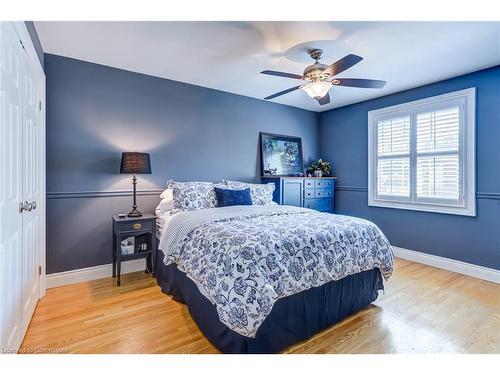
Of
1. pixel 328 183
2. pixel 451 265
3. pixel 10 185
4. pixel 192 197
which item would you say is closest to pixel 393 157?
pixel 328 183

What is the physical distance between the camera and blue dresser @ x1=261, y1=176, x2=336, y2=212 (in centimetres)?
398

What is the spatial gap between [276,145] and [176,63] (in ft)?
6.90

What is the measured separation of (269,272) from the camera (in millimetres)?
1651

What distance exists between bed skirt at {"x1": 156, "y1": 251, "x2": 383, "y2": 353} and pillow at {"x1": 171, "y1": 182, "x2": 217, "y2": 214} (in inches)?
26.7

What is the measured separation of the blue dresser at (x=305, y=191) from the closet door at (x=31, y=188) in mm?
2864

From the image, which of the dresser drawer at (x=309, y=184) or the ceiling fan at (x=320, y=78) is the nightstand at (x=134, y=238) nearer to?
the ceiling fan at (x=320, y=78)

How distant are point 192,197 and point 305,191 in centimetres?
205

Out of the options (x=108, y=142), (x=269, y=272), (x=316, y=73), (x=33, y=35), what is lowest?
(x=269, y=272)

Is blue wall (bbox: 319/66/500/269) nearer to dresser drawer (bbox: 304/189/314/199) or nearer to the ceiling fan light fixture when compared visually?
dresser drawer (bbox: 304/189/314/199)

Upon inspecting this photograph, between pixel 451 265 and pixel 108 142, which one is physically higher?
pixel 108 142

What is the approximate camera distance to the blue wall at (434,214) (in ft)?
9.87

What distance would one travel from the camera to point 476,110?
10.2 ft

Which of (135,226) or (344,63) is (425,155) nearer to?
(344,63)
